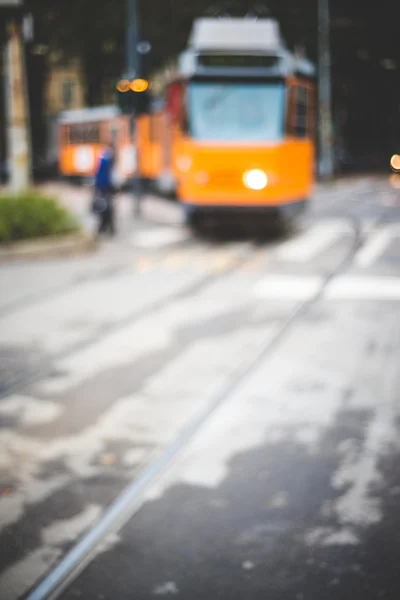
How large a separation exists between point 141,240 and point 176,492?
12906mm

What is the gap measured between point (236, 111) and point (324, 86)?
1241 inches

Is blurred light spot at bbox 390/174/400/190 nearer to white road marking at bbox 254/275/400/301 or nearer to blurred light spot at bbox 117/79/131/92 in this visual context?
blurred light spot at bbox 117/79/131/92

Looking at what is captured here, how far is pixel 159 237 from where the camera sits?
59.5 ft

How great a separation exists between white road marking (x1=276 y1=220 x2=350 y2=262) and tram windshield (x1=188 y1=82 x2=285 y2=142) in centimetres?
189

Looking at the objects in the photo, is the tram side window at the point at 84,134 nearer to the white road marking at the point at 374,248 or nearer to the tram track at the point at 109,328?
the white road marking at the point at 374,248

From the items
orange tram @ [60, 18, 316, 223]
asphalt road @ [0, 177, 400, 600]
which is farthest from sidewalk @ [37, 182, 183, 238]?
asphalt road @ [0, 177, 400, 600]

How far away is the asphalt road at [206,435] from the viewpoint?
13.4 ft

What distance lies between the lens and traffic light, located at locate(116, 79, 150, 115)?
70.8 ft

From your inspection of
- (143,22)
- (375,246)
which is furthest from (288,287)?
(143,22)

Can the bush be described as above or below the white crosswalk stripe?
above

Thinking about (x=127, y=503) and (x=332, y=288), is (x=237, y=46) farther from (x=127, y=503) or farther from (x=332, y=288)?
(x=127, y=503)

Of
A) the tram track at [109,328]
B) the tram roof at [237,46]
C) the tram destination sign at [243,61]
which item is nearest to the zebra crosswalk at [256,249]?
the tram track at [109,328]

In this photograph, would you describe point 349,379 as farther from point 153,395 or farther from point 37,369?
point 37,369

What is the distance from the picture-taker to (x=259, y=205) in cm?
1670
